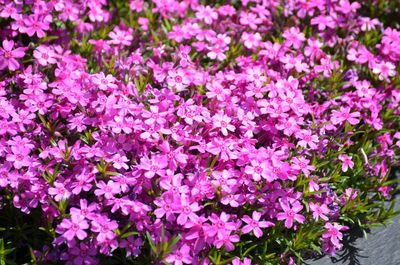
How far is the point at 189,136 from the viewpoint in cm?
331

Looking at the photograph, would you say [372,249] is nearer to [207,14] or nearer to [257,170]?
[257,170]

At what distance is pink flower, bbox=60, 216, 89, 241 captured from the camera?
285 cm

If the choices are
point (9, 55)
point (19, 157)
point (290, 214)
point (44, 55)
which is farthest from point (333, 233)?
point (9, 55)

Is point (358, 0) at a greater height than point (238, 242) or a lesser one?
greater

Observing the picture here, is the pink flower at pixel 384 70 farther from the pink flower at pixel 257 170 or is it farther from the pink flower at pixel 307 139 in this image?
the pink flower at pixel 257 170

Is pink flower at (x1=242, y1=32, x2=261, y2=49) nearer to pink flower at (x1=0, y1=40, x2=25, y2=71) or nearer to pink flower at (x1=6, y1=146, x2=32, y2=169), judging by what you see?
pink flower at (x1=0, y1=40, x2=25, y2=71)

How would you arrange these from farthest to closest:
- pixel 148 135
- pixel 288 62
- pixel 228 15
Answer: pixel 228 15 → pixel 288 62 → pixel 148 135

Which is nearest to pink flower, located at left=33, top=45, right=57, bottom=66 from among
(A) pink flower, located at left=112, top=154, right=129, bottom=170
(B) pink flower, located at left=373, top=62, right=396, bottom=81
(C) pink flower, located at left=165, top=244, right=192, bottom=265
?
(A) pink flower, located at left=112, top=154, right=129, bottom=170

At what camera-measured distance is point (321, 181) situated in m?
3.41

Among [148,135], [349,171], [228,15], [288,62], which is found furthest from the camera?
[228,15]

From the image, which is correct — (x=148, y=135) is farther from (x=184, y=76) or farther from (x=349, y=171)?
(x=349, y=171)

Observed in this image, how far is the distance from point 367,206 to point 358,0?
2.07 meters

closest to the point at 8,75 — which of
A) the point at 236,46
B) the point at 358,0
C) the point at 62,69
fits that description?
the point at 62,69

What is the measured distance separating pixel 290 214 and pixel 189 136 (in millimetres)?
714
